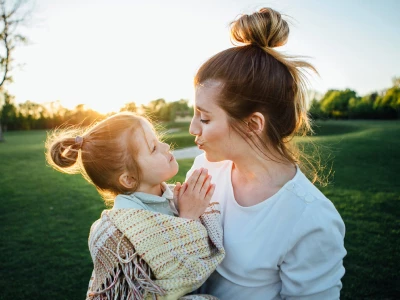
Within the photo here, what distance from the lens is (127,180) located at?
192 cm

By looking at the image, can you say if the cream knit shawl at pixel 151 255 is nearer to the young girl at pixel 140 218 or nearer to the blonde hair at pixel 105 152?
the young girl at pixel 140 218

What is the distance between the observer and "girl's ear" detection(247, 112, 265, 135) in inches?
65.2

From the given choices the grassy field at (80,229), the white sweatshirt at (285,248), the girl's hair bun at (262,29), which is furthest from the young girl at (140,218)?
the grassy field at (80,229)

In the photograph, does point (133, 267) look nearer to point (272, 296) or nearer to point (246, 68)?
point (272, 296)

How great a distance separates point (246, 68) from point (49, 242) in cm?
461

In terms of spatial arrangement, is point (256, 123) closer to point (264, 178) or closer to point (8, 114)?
point (264, 178)

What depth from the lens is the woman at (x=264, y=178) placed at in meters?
1.41

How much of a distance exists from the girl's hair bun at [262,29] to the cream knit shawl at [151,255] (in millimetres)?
1036

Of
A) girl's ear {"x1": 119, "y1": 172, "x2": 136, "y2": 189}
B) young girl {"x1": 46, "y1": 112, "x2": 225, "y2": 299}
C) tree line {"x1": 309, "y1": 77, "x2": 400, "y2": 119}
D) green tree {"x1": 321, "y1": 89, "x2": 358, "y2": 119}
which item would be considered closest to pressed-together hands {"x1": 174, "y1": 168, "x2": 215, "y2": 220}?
young girl {"x1": 46, "y1": 112, "x2": 225, "y2": 299}

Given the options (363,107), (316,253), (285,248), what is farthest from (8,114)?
(316,253)

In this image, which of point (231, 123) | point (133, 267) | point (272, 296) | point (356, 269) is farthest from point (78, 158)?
point (356, 269)

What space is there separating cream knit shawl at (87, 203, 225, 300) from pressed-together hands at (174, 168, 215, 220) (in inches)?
3.8

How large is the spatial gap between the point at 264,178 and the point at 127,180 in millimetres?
839

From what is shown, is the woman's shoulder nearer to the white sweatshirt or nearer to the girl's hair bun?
the white sweatshirt
